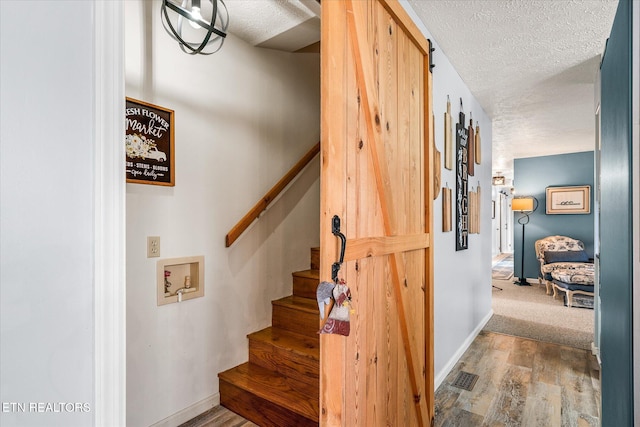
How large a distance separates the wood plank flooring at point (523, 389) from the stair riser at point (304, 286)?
1.19m

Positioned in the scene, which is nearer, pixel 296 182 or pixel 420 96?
pixel 420 96

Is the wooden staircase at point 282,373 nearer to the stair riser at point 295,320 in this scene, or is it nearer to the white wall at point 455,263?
the stair riser at point 295,320

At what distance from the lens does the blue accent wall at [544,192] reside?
6.11m

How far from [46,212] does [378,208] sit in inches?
43.9

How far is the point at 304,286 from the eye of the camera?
274 centimetres

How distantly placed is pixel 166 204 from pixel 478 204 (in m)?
3.16

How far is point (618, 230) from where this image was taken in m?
1.23

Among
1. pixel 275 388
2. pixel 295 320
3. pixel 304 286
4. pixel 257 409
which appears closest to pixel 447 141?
pixel 304 286

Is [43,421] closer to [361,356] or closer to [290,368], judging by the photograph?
[361,356]

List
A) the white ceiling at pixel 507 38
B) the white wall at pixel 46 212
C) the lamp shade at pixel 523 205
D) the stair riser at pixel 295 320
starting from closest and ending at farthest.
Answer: the white wall at pixel 46 212, the white ceiling at pixel 507 38, the stair riser at pixel 295 320, the lamp shade at pixel 523 205

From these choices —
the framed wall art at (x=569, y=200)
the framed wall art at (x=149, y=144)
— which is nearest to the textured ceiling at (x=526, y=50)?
the framed wall art at (x=149, y=144)

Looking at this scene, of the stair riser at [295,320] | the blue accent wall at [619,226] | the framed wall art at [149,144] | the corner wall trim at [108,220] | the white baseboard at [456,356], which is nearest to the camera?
the corner wall trim at [108,220]

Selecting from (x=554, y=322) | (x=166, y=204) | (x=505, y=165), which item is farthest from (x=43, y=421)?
(x=505, y=165)

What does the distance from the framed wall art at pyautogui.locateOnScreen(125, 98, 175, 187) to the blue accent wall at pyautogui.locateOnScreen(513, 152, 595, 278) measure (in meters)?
6.94
